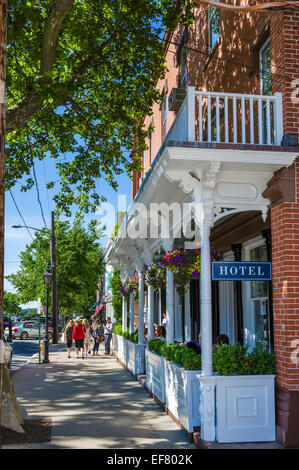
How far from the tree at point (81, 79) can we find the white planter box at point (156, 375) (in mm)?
5652

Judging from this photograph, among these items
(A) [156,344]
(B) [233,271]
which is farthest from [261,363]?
(A) [156,344]

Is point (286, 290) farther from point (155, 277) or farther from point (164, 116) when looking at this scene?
point (164, 116)

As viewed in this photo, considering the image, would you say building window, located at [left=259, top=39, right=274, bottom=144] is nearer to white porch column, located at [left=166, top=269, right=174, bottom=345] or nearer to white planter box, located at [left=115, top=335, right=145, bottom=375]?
white porch column, located at [left=166, top=269, right=174, bottom=345]

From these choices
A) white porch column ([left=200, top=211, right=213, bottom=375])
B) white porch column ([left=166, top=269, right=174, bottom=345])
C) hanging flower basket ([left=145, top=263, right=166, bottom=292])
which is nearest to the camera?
Result: white porch column ([left=200, top=211, right=213, bottom=375])

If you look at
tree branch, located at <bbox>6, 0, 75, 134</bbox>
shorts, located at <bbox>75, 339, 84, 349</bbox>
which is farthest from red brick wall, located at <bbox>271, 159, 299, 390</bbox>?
shorts, located at <bbox>75, 339, 84, 349</bbox>

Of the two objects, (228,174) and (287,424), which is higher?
(228,174)

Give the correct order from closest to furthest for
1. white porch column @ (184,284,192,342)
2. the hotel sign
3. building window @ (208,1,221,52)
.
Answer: the hotel sign
building window @ (208,1,221,52)
white porch column @ (184,284,192,342)

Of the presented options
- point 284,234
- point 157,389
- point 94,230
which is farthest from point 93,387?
point 94,230

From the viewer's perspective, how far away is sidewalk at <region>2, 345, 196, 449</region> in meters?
7.24

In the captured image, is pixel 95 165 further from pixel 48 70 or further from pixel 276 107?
pixel 276 107

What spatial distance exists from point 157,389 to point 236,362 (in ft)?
12.6

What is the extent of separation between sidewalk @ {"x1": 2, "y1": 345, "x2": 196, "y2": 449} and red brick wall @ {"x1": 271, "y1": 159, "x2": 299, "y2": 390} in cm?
180

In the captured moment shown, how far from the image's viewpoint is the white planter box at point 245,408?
6648 mm

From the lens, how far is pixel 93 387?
500 inches
